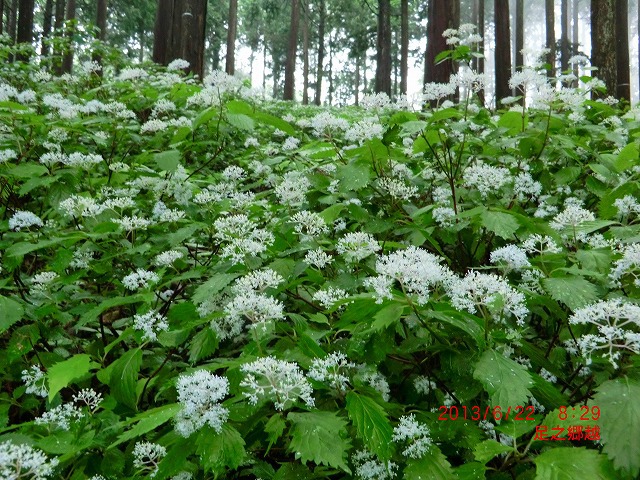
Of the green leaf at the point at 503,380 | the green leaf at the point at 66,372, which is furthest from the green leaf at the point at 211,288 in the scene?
the green leaf at the point at 503,380

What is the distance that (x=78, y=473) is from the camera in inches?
74.0

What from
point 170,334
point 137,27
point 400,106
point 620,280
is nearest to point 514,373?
point 620,280

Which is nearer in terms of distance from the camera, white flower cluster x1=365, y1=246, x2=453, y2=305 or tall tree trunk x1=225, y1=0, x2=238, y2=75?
white flower cluster x1=365, y1=246, x2=453, y2=305

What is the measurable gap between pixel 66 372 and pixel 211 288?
0.73m

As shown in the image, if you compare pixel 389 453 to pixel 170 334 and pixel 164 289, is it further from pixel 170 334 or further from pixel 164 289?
pixel 164 289

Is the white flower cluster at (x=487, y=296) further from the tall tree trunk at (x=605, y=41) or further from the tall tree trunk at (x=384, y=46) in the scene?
the tall tree trunk at (x=384, y=46)

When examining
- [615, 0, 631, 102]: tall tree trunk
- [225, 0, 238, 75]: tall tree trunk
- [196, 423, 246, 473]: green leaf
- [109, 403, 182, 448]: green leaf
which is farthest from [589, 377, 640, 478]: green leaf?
[225, 0, 238, 75]: tall tree trunk

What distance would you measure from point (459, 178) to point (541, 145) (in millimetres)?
607

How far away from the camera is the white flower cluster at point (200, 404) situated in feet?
4.99

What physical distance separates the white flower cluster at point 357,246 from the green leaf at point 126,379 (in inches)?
45.2

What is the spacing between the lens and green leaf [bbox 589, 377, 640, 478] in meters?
1.36

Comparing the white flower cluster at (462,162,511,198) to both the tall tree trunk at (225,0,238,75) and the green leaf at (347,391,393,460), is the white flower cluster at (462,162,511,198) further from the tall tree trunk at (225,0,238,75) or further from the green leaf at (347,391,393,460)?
the tall tree trunk at (225,0,238,75)

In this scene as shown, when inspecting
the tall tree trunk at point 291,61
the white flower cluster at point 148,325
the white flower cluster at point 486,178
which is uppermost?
the tall tree trunk at point 291,61

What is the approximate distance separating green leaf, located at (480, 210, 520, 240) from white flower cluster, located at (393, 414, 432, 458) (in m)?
0.99
